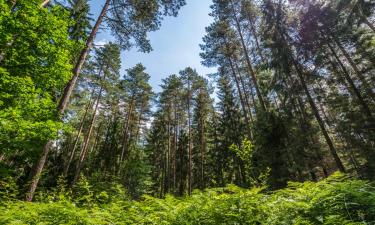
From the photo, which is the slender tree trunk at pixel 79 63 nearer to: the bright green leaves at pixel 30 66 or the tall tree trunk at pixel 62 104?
the tall tree trunk at pixel 62 104

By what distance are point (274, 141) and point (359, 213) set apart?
11.0 m

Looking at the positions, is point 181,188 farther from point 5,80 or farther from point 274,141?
point 5,80

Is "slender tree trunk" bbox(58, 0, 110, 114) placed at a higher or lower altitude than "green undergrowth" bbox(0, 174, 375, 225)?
higher

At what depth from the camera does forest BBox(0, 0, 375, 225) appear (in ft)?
12.7

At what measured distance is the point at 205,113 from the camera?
28547 millimetres

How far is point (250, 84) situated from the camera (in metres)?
24.3

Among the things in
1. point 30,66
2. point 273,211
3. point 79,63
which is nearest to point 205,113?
point 79,63

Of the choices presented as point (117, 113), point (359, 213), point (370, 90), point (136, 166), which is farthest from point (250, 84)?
point (359, 213)

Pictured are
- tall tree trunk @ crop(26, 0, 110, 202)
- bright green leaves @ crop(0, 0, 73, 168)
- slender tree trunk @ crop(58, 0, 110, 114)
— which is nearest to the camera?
bright green leaves @ crop(0, 0, 73, 168)

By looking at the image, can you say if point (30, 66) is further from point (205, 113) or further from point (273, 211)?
point (205, 113)

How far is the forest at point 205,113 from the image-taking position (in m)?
3.86

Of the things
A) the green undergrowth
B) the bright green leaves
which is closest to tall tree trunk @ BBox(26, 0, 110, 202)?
the bright green leaves

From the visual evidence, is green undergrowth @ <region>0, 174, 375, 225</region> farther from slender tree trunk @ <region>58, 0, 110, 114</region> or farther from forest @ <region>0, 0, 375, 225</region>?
slender tree trunk @ <region>58, 0, 110, 114</region>

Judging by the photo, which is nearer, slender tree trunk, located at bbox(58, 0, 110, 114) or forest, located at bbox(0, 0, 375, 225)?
forest, located at bbox(0, 0, 375, 225)
